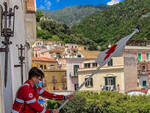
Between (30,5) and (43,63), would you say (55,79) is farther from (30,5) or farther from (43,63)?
(30,5)

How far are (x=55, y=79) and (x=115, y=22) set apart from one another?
6234cm

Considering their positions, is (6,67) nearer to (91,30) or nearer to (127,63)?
(127,63)

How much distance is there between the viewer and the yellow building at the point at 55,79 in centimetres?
3347

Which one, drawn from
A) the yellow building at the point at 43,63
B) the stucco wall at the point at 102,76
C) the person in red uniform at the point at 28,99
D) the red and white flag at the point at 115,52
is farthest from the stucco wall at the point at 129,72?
the person in red uniform at the point at 28,99

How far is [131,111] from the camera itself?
53.6ft

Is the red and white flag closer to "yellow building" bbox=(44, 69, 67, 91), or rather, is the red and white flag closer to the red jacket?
the red jacket

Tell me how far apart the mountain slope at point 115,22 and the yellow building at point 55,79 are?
40762mm

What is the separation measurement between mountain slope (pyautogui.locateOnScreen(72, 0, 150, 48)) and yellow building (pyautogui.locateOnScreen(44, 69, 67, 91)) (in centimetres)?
4076

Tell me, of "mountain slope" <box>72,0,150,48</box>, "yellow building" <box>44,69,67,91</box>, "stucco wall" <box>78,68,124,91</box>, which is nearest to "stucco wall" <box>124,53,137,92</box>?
"stucco wall" <box>78,68,124,91</box>

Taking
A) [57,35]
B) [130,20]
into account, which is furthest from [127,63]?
[130,20]

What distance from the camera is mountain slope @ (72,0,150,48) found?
79500mm

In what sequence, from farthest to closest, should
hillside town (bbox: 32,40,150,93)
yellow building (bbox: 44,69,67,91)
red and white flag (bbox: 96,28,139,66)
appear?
yellow building (bbox: 44,69,67,91) → hillside town (bbox: 32,40,150,93) → red and white flag (bbox: 96,28,139,66)

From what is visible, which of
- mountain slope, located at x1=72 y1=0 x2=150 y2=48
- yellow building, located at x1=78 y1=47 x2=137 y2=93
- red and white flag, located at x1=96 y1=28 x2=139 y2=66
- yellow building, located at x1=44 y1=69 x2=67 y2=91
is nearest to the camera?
red and white flag, located at x1=96 y1=28 x2=139 y2=66

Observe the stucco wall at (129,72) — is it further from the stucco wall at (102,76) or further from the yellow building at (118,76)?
the stucco wall at (102,76)
